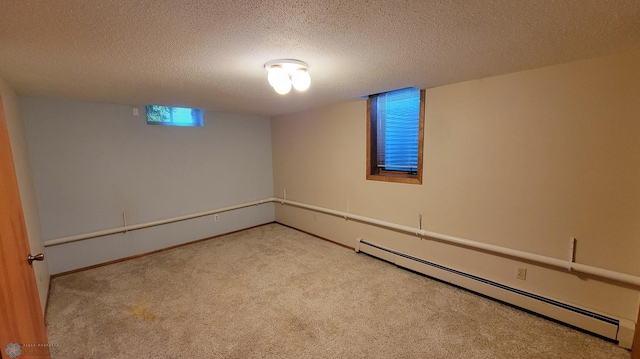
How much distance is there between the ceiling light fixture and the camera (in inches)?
74.4

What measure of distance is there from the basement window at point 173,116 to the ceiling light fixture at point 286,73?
101 inches

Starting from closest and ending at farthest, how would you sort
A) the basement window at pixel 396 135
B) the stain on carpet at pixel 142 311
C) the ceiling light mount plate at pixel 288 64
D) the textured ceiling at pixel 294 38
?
the textured ceiling at pixel 294 38 → the ceiling light mount plate at pixel 288 64 → the stain on carpet at pixel 142 311 → the basement window at pixel 396 135

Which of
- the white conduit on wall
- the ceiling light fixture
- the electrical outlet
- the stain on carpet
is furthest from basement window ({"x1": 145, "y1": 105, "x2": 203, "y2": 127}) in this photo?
the electrical outlet

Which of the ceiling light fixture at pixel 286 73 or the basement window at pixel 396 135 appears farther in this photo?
the basement window at pixel 396 135

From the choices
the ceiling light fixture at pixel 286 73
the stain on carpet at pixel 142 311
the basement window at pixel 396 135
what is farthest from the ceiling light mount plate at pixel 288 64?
the stain on carpet at pixel 142 311

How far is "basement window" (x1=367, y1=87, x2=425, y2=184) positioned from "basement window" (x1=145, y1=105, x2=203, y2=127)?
107 inches

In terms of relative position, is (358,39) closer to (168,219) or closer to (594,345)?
(594,345)

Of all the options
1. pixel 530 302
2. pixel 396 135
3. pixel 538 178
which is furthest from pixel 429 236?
pixel 396 135

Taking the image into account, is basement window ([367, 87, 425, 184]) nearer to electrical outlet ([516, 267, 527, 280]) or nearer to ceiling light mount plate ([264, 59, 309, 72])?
→ electrical outlet ([516, 267, 527, 280])

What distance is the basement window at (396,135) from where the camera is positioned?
3035 millimetres

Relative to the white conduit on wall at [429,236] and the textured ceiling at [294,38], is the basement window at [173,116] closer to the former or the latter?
the textured ceiling at [294,38]

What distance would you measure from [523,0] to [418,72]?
109 cm

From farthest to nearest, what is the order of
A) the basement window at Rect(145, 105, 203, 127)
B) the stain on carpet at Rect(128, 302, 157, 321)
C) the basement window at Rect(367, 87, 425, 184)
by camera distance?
the basement window at Rect(145, 105, 203, 127) → the basement window at Rect(367, 87, 425, 184) → the stain on carpet at Rect(128, 302, 157, 321)

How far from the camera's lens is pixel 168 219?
3877 millimetres
